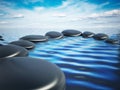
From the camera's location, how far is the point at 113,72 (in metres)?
0.62

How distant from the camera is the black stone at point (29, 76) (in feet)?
1.31

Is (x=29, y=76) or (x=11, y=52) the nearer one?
(x=29, y=76)

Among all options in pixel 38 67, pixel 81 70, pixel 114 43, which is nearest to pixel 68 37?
pixel 114 43

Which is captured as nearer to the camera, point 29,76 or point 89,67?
point 29,76

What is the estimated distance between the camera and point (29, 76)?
1.41 feet

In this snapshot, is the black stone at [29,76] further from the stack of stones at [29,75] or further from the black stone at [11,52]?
the black stone at [11,52]

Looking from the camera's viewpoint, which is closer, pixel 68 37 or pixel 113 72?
pixel 113 72

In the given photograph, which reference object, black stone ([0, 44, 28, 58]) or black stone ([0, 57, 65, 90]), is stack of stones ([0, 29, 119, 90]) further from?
black stone ([0, 44, 28, 58])

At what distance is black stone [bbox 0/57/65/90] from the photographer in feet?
1.31

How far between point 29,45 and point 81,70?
1.25ft

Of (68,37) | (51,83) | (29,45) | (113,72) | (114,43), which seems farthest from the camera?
(68,37)

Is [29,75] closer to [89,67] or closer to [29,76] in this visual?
[29,76]

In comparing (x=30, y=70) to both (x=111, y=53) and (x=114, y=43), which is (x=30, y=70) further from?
(x=114, y=43)

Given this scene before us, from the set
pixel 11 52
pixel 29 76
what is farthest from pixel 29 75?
pixel 11 52
